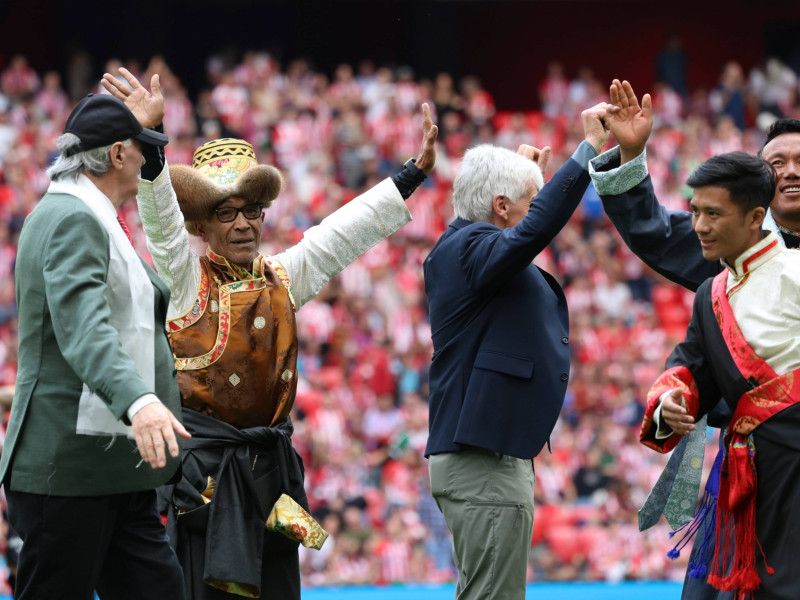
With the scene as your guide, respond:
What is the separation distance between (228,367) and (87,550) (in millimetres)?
874

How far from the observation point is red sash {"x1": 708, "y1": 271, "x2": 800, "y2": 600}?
10.4 ft

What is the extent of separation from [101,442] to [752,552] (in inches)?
68.0

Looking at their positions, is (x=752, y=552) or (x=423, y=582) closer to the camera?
(x=752, y=552)

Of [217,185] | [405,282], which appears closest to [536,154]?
[217,185]

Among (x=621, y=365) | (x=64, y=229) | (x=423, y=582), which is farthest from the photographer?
(x=621, y=365)

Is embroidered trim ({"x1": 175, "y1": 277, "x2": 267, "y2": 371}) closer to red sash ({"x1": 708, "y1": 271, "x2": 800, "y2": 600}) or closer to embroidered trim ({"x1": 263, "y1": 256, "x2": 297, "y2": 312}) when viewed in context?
embroidered trim ({"x1": 263, "y1": 256, "x2": 297, "y2": 312})

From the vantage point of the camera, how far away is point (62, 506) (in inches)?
119

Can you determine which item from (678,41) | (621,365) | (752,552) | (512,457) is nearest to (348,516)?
(621,365)

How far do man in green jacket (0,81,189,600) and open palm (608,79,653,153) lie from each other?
1.44 m

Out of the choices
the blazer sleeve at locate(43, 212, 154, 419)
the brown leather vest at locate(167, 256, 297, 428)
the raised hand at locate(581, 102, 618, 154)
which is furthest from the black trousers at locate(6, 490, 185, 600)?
the raised hand at locate(581, 102, 618, 154)

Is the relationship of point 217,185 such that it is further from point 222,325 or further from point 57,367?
point 57,367

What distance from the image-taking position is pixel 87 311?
9.46 ft

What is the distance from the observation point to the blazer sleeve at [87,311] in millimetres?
2840

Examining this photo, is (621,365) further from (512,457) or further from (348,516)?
(512,457)
